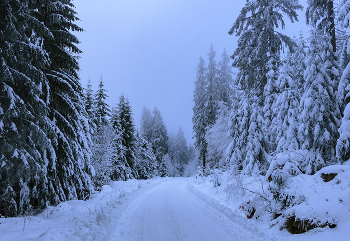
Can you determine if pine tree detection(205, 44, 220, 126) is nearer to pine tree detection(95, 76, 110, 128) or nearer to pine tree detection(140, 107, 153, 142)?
pine tree detection(95, 76, 110, 128)

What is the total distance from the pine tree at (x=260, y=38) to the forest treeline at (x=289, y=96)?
0.06m

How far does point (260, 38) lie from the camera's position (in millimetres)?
14727

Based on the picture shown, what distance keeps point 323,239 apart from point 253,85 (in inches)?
497

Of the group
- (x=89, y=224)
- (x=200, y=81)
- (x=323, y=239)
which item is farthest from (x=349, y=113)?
(x=200, y=81)

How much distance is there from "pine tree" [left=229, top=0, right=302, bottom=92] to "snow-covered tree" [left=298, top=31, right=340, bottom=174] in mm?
4372

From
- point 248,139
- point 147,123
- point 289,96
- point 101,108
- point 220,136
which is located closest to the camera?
point 289,96

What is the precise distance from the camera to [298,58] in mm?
13352

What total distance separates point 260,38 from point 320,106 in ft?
23.7

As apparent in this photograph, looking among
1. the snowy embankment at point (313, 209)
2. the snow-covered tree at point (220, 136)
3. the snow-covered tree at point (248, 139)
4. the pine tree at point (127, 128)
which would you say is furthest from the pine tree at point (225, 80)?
the snowy embankment at point (313, 209)

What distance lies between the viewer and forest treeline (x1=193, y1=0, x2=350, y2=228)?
26.0 ft

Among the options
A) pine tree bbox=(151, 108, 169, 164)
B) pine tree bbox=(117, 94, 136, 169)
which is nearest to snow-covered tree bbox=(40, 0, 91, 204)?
pine tree bbox=(117, 94, 136, 169)

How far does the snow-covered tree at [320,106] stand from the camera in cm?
955

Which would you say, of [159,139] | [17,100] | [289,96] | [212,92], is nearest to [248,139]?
[289,96]

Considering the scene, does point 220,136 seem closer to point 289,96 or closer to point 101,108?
point 289,96
